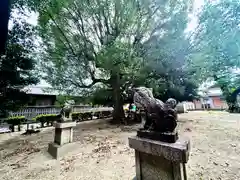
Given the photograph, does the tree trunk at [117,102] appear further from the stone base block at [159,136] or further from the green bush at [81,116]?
the stone base block at [159,136]

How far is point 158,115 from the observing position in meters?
1.58

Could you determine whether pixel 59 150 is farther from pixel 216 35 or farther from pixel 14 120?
pixel 216 35

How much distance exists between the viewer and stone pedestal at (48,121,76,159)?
3588mm

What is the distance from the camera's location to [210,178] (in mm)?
2201

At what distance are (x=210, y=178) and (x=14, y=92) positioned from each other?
6745mm

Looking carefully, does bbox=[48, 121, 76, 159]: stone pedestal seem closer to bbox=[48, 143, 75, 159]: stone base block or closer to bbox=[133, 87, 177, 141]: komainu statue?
bbox=[48, 143, 75, 159]: stone base block

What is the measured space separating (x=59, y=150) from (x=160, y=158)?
10.6 ft

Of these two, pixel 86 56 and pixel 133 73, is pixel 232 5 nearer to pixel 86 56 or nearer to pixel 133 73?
pixel 133 73

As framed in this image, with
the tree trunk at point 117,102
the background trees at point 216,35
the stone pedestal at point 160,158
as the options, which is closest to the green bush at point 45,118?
the tree trunk at point 117,102

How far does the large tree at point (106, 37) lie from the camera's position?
552cm

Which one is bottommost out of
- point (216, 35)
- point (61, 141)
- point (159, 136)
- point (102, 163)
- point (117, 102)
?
point (102, 163)

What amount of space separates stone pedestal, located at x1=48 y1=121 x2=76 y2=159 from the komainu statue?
3.03 meters

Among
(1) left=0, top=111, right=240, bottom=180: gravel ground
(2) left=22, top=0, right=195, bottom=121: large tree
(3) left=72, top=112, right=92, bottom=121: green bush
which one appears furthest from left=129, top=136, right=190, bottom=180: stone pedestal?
(3) left=72, top=112, right=92, bottom=121: green bush

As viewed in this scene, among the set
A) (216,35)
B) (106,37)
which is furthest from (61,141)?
(216,35)
